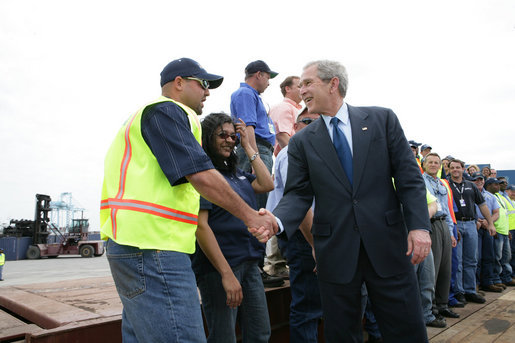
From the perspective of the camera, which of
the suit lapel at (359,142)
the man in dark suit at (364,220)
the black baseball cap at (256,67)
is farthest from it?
the black baseball cap at (256,67)

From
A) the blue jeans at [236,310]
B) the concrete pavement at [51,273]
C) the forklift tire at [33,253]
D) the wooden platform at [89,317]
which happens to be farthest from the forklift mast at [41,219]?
the blue jeans at [236,310]

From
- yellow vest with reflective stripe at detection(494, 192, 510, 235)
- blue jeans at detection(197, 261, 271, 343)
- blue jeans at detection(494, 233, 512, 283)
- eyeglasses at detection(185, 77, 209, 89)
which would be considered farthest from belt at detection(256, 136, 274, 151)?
yellow vest with reflective stripe at detection(494, 192, 510, 235)

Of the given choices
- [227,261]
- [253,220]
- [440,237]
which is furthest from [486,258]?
→ [253,220]

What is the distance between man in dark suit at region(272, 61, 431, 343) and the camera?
213 cm

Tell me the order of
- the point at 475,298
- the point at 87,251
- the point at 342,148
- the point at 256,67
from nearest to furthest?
the point at 342,148, the point at 256,67, the point at 475,298, the point at 87,251

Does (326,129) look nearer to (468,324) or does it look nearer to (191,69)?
(191,69)

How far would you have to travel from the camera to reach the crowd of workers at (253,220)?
1.64 m

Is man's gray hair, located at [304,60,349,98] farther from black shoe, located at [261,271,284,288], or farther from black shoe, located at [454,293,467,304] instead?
black shoe, located at [454,293,467,304]

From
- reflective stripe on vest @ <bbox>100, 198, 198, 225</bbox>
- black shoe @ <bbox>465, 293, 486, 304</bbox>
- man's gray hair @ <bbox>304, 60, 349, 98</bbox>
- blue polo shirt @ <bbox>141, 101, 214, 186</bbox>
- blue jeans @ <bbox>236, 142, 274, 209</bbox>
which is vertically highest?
man's gray hair @ <bbox>304, 60, 349, 98</bbox>

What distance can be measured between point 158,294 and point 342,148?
1.39 metres

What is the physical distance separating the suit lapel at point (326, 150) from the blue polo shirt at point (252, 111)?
1.44 m

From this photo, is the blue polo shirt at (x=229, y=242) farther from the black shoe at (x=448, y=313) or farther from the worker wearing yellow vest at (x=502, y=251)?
the worker wearing yellow vest at (x=502, y=251)

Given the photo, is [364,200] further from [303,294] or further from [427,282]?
[427,282]

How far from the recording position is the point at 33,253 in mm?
23969
